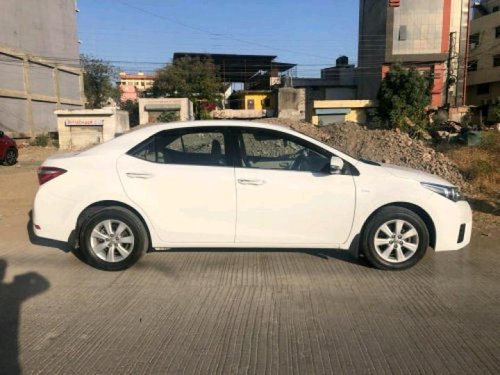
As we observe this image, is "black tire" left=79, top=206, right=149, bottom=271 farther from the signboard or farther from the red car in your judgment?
the signboard

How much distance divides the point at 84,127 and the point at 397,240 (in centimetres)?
2423

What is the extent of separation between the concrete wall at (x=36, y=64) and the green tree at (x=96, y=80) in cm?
1141

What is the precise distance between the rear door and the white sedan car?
Answer: 0.01 meters

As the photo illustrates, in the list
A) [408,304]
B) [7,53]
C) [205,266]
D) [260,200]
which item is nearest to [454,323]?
[408,304]

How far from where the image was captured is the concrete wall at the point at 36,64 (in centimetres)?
3272

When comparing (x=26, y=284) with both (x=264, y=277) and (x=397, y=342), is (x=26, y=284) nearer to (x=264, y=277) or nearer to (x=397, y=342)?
(x=264, y=277)

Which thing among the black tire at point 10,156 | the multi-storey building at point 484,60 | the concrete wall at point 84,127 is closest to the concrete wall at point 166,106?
the concrete wall at point 84,127

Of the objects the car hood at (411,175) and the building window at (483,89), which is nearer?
the car hood at (411,175)

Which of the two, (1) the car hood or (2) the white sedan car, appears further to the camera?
(1) the car hood

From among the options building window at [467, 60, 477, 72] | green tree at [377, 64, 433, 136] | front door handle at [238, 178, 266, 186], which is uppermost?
building window at [467, 60, 477, 72]

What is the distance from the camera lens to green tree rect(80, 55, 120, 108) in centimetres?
5691

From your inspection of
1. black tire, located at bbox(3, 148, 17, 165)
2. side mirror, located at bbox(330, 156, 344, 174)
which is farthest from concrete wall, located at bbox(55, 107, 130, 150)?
side mirror, located at bbox(330, 156, 344, 174)

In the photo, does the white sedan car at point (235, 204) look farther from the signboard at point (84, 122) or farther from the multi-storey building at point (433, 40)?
the multi-storey building at point (433, 40)

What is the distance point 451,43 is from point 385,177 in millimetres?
42216
